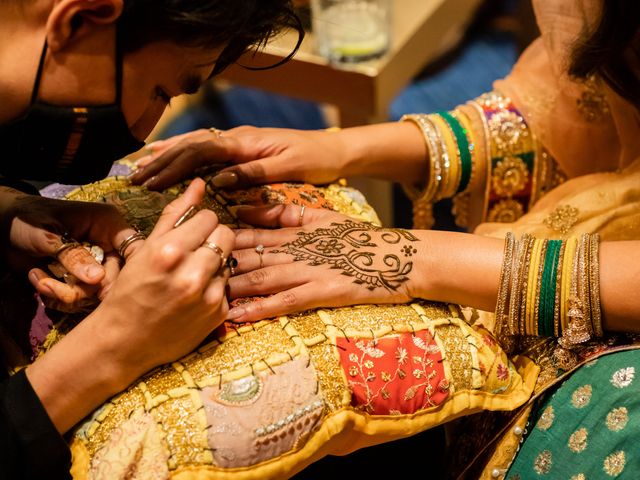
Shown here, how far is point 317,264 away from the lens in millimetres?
908

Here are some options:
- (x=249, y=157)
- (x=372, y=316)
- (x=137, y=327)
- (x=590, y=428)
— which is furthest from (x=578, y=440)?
(x=249, y=157)

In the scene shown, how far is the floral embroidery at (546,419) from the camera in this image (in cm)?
88

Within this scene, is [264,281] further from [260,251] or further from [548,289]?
[548,289]

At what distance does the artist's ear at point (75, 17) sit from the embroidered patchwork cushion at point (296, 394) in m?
0.32

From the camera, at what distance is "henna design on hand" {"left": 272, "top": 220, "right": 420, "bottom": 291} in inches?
35.7

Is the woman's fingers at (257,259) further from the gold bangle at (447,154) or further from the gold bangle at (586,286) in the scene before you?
the gold bangle at (447,154)

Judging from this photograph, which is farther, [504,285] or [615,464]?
[504,285]

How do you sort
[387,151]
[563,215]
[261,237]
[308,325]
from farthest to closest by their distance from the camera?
1. [387,151]
2. [563,215]
3. [261,237]
4. [308,325]

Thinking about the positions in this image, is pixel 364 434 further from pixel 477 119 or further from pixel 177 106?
pixel 177 106

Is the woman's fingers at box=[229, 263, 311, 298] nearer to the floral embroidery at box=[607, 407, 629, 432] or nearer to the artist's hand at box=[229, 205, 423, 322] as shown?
the artist's hand at box=[229, 205, 423, 322]

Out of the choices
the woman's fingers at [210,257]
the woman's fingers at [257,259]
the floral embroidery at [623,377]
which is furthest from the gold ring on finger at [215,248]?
the floral embroidery at [623,377]

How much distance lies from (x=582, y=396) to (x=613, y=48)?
455mm

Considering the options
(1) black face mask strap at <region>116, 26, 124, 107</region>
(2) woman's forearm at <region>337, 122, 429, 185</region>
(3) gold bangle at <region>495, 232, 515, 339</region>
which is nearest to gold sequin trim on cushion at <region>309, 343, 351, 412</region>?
(3) gold bangle at <region>495, 232, 515, 339</region>

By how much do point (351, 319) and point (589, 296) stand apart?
268 mm
